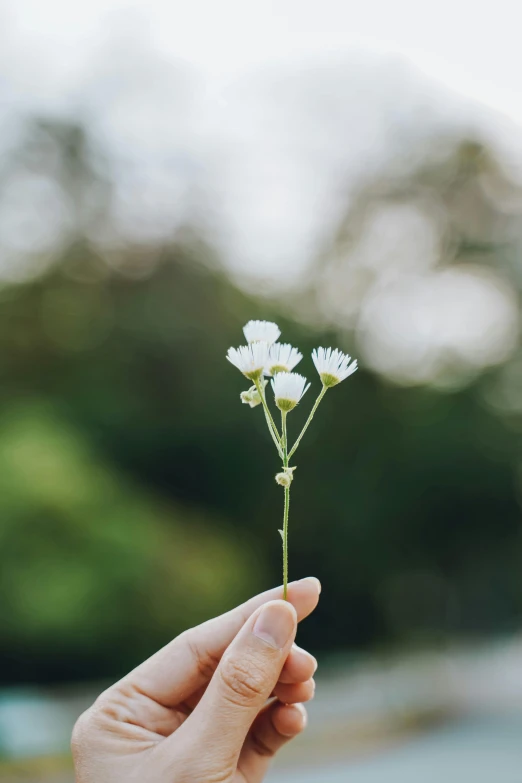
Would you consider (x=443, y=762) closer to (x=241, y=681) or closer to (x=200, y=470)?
(x=200, y=470)

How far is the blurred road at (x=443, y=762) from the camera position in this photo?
3.13m

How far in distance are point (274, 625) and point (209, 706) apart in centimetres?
11

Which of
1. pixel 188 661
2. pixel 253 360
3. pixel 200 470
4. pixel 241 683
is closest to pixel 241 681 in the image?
pixel 241 683

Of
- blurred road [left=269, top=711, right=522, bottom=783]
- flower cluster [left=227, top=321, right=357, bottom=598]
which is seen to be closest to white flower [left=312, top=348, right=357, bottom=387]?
flower cluster [left=227, top=321, right=357, bottom=598]

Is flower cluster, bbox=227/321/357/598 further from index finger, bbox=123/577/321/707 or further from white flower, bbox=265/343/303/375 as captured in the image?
index finger, bbox=123/577/321/707

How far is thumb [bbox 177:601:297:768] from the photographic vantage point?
0.87 meters

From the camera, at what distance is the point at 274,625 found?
895mm

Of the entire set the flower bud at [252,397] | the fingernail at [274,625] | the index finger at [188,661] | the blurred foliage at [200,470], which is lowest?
the fingernail at [274,625]

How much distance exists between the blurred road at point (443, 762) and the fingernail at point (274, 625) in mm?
2558

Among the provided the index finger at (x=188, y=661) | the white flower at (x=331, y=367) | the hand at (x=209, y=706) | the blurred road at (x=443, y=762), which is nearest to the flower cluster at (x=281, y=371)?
the white flower at (x=331, y=367)

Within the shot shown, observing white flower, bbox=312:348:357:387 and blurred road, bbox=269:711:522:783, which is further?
blurred road, bbox=269:711:522:783

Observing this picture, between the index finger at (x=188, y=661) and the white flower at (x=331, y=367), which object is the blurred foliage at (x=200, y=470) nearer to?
the index finger at (x=188, y=661)

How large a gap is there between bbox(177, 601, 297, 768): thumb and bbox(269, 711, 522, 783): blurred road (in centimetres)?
253

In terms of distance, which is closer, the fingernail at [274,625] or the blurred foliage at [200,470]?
the fingernail at [274,625]
